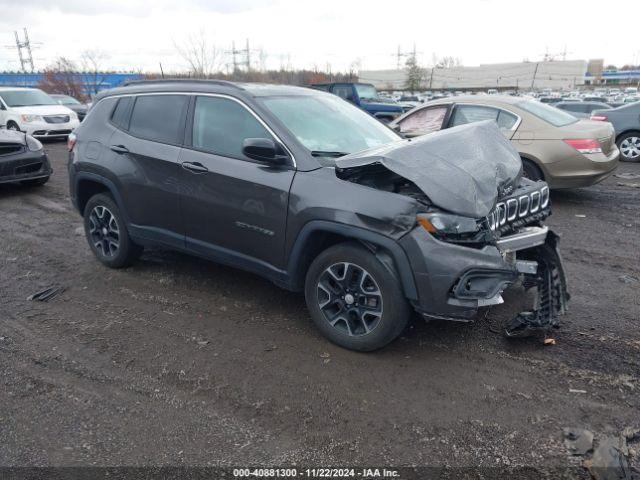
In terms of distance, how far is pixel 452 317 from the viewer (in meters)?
3.23

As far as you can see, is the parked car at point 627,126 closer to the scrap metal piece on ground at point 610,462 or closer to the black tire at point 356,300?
the black tire at point 356,300

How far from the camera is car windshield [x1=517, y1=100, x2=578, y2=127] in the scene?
7.60 meters

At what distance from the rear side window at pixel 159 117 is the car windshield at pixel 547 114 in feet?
18.1

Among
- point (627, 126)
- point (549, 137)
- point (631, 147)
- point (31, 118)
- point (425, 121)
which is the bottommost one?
point (631, 147)

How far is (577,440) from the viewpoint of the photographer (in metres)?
2.68

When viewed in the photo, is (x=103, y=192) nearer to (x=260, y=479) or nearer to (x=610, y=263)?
(x=260, y=479)

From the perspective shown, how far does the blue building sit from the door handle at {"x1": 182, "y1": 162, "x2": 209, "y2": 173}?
28978mm

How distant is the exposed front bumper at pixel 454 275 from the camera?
10.2ft

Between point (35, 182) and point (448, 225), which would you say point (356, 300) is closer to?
point (448, 225)

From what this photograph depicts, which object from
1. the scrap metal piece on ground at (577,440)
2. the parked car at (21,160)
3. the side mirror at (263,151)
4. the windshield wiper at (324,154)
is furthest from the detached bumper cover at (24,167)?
the scrap metal piece on ground at (577,440)

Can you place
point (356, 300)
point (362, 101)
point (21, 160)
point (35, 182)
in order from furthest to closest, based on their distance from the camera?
point (362, 101) < point (35, 182) < point (21, 160) < point (356, 300)

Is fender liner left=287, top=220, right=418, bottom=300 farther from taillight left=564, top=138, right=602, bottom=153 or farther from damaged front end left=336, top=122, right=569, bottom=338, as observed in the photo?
taillight left=564, top=138, right=602, bottom=153

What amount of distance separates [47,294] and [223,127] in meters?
2.33

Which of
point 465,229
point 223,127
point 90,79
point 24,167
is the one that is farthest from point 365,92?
point 90,79
